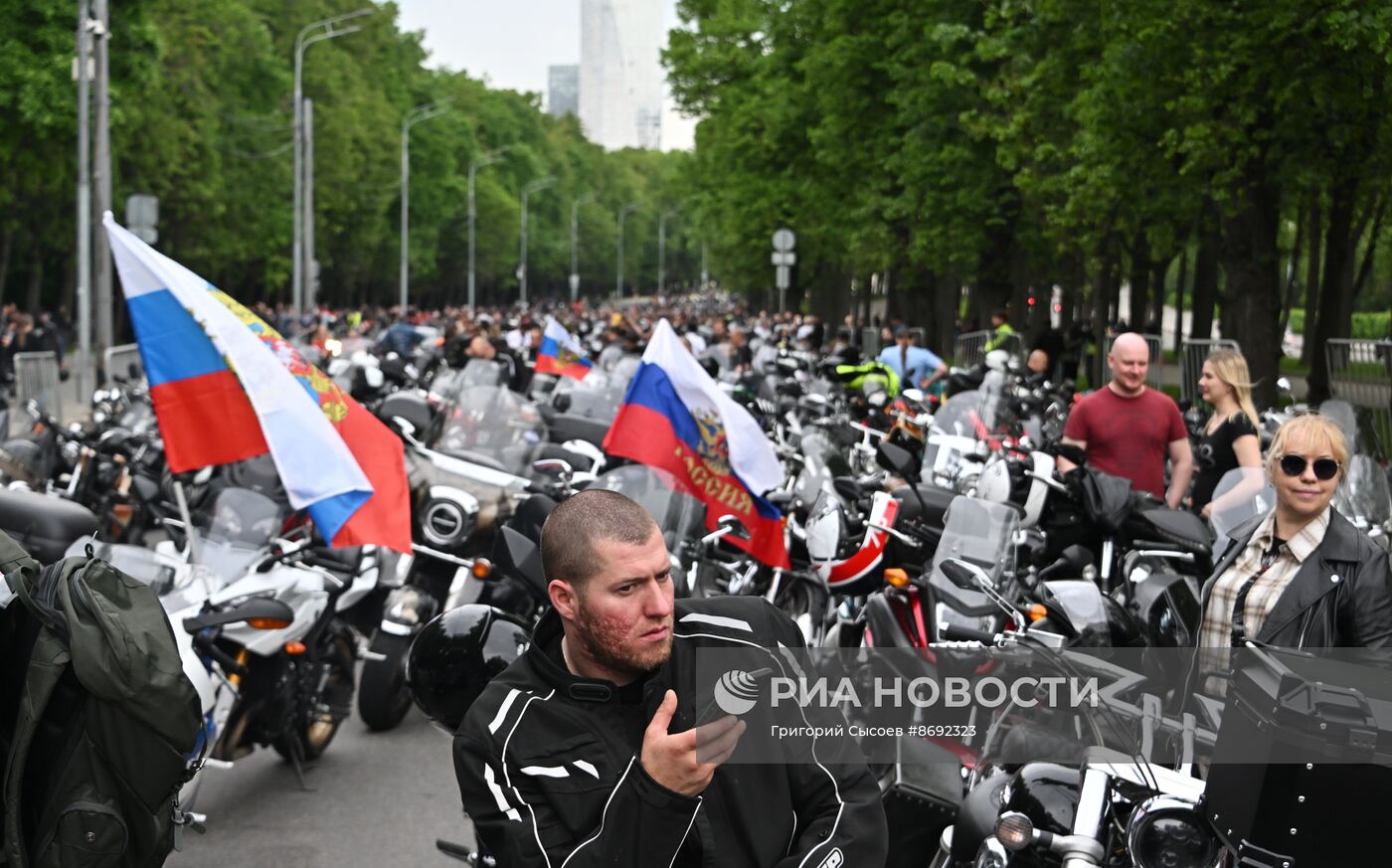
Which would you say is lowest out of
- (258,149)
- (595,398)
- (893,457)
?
(595,398)

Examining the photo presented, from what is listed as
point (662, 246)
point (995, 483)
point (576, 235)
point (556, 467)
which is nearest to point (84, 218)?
point (556, 467)

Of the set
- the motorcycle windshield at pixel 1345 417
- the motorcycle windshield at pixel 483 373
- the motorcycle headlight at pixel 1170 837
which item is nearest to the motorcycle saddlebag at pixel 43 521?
the motorcycle headlight at pixel 1170 837

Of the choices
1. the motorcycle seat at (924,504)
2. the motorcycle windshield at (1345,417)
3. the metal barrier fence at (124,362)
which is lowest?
the metal barrier fence at (124,362)

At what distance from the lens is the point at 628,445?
26.8 feet

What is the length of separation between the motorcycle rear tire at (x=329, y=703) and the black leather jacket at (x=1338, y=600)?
4.35m

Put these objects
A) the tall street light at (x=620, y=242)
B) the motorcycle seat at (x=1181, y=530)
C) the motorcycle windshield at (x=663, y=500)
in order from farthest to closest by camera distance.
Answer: the tall street light at (x=620, y=242), the motorcycle windshield at (x=663, y=500), the motorcycle seat at (x=1181, y=530)

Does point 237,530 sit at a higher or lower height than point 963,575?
lower

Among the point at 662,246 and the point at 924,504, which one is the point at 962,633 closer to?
the point at 924,504

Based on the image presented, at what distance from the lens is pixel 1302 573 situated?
14.5 ft

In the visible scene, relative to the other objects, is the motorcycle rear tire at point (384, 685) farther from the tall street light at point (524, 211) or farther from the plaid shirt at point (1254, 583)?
the tall street light at point (524, 211)

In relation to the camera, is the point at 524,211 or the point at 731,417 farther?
the point at 524,211

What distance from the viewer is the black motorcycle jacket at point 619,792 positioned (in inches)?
113

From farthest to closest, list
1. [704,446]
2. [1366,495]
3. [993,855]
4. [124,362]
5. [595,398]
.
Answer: [124,362] < [595,398] < [704,446] < [1366,495] < [993,855]

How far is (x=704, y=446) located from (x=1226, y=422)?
2.28m
